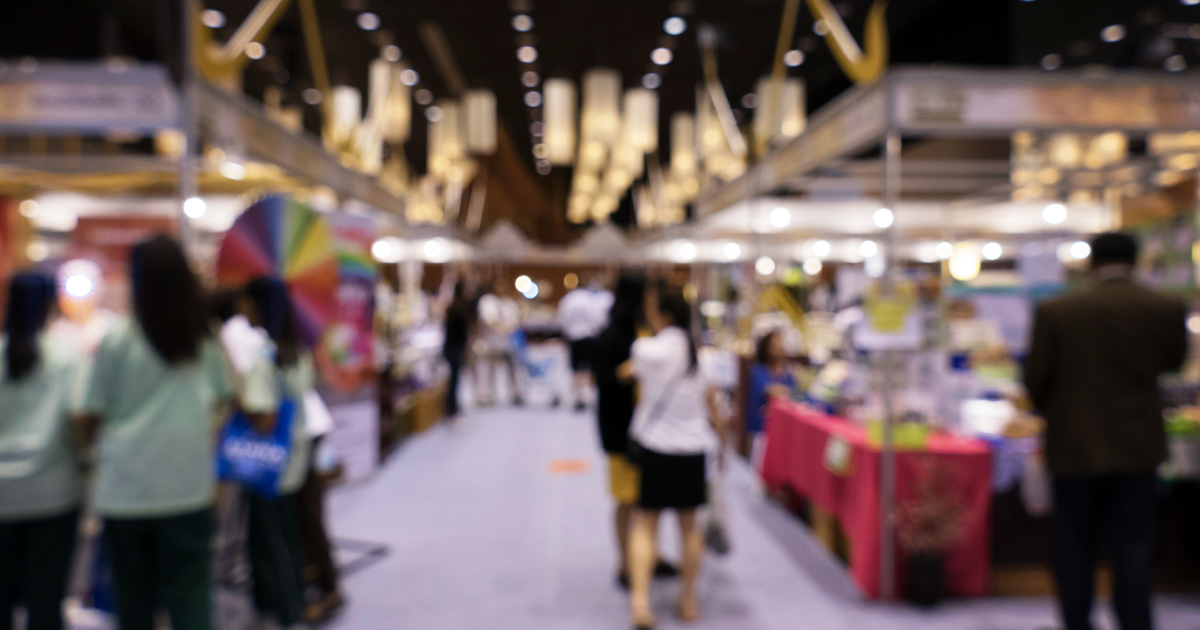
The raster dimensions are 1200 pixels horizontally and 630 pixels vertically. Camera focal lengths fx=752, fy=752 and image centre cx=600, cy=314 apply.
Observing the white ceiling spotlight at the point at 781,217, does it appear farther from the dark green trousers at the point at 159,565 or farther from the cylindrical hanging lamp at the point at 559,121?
the dark green trousers at the point at 159,565

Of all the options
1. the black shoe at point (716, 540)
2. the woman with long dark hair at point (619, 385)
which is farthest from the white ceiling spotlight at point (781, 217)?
the woman with long dark hair at point (619, 385)

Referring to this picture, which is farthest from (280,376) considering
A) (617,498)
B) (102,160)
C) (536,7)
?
(536,7)

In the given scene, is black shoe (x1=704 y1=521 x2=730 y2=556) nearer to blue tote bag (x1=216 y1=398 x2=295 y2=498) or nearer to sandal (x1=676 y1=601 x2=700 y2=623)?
sandal (x1=676 y1=601 x2=700 y2=623)

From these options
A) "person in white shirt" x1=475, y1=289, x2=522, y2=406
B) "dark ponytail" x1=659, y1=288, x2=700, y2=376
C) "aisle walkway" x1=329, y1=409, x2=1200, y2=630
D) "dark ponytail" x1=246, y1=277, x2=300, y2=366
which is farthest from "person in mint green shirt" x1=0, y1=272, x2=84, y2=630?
"person in white shirt" x1=475, y1=289, x2=522, y2=406

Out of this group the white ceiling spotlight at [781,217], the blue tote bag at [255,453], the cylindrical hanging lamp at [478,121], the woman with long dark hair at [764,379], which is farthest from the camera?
the white ceiling spotlight at [781,217]

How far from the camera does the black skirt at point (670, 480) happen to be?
10.3ft

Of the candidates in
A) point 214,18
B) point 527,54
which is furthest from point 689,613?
point 214,18

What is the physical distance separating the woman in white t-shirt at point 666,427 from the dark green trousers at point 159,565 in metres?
1.66

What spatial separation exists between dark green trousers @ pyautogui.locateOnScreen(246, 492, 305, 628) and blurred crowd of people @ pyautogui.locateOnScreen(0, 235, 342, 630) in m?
0.33

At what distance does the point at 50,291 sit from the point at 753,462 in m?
5.39

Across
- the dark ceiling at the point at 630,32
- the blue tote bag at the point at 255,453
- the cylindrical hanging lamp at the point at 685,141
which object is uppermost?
the dark ceiling at the point at 630,32

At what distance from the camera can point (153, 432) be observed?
2273mm

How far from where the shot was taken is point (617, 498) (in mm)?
3621

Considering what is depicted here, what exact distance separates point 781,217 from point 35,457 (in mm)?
9586
